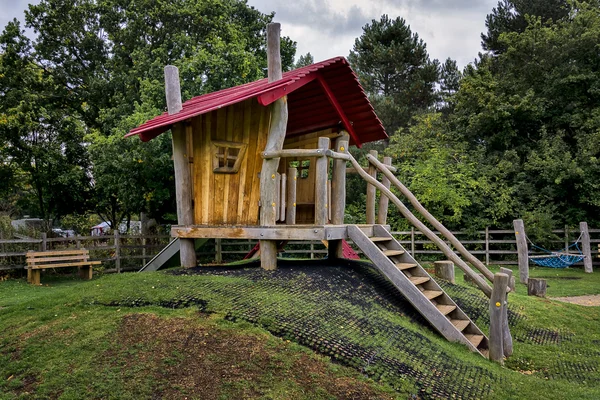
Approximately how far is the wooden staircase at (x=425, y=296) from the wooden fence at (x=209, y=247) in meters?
9.12

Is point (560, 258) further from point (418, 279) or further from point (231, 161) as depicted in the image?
point (231, 161)

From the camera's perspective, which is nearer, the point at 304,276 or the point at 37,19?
the point at 304,276

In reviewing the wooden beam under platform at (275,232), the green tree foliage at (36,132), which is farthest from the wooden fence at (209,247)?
the wooden beam under platform at (275,232)

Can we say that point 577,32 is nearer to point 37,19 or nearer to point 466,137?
point 466,137

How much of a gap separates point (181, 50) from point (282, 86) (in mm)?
13083

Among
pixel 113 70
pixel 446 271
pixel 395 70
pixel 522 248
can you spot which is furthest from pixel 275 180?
pixel 395 70

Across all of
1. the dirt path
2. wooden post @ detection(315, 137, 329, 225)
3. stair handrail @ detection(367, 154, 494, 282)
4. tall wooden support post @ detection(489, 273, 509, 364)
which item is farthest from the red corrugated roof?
the dirt path

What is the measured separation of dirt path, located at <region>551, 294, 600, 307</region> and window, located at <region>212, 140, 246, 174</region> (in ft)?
A: 28.0

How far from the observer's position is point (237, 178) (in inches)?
331

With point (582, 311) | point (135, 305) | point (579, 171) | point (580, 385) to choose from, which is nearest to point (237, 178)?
point (135, 305)

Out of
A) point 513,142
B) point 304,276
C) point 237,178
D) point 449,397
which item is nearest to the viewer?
point 449,397

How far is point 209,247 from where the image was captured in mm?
17438

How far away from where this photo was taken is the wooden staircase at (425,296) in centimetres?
684

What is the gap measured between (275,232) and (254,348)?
2663 millimetres
